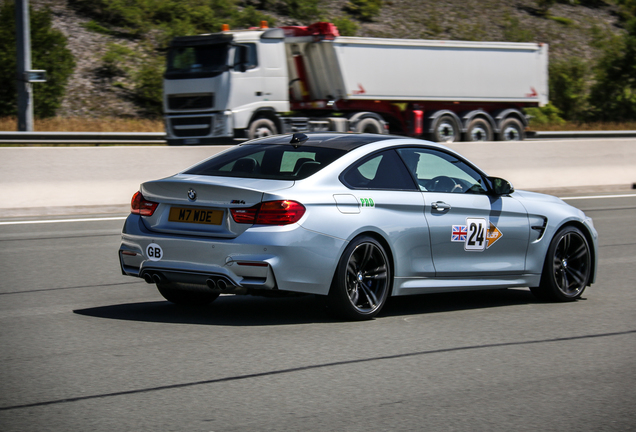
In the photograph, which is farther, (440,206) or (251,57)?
(251,57)

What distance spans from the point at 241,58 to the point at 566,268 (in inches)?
606

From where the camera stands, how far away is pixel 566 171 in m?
19.9

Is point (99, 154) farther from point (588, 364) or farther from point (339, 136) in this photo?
point (588, 364)

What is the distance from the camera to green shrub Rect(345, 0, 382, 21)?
160 ft

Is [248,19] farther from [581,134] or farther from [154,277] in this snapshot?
[154,277]

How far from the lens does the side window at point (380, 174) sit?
677 centimetres

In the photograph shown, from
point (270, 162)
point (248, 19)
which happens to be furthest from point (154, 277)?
point (248, 19)

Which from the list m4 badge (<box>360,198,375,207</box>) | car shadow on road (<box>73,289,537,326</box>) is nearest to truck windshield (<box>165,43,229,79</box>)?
car shadow on road (<box>73,289,537,326</box>)

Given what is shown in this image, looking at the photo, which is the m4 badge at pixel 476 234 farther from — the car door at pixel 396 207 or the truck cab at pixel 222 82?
the truck cab at pixel 222 82

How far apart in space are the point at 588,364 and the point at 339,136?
9.31 ft

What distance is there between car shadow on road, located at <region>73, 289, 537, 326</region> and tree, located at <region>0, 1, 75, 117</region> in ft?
93.4

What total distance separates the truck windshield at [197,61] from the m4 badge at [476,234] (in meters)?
15.4

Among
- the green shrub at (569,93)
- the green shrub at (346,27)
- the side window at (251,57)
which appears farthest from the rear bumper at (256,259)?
the green shrub at (569,93)

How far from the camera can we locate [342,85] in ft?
82.2
